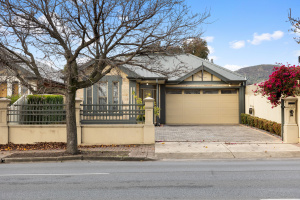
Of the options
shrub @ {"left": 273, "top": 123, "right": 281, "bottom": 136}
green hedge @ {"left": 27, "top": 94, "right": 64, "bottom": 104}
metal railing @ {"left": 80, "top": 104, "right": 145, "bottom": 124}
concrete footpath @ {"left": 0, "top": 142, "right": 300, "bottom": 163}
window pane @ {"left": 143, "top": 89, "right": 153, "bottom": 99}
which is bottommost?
concrete footpath @ {"left": 0, "top": 142, "right": 300, "bottom": 163}

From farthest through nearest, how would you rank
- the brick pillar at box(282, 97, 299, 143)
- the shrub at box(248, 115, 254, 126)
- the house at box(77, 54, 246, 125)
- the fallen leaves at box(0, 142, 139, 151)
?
the house at box(77, 54, 246, 125) → the shrub at box(248, 115, 254, 126) → the brick pillar at box(282, 97, 299, 143) → the fallen leaves at box(0, 142, 139, 151)

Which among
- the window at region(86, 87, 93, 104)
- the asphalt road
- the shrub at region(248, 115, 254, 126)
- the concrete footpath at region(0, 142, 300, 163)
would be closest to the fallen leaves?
the concrete footpath at region(0, 142, 300, 163)

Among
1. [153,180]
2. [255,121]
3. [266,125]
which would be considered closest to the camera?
[153,180]

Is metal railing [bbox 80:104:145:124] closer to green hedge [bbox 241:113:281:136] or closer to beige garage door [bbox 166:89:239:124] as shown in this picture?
green hedge [bbox 241:113:281:136]

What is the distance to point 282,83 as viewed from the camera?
13219mm

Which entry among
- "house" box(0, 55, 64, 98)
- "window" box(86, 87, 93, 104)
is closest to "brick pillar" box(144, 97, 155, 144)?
"house" box(0, 55, 64, 98)

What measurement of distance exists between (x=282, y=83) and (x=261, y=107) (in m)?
4.76

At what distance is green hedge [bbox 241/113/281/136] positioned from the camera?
47.4ft

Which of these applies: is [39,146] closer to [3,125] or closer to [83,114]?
[3,125]

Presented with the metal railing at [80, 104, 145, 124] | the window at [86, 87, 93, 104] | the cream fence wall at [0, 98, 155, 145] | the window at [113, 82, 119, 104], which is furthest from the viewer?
the window at [86, 87, 93, 104]

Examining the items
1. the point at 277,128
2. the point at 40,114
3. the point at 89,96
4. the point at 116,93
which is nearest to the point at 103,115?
the point at 40,114

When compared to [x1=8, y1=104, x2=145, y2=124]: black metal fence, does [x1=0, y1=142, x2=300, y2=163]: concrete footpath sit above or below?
below

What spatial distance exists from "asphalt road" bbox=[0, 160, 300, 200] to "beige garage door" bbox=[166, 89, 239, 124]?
12.3 metres

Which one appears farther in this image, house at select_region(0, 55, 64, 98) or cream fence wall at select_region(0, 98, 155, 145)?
cream fence wall at select_region(0, 98, 155, 145)
